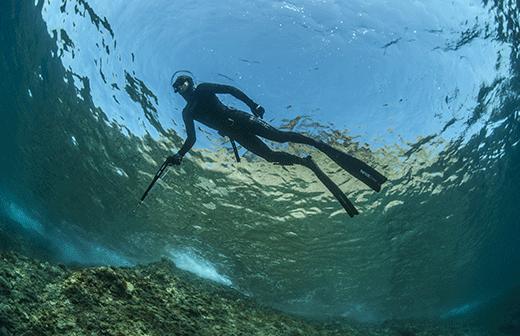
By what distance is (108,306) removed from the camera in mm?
5031

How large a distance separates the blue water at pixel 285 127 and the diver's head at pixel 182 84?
3.05 m

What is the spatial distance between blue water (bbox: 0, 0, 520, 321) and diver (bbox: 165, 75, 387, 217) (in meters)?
3.39

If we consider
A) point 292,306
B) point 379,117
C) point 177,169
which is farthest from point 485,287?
point 177,169

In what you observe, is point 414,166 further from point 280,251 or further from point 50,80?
point 50,80

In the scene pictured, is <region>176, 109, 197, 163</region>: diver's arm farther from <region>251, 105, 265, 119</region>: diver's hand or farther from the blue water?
the blue water

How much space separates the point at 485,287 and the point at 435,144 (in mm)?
22565

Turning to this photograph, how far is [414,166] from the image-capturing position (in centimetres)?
1388

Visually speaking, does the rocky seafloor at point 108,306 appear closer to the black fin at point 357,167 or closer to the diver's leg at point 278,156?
the diver's leg at point 278,156

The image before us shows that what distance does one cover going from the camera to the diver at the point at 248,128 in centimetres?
736

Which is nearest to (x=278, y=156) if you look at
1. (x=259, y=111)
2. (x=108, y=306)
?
(x=259, y=111)

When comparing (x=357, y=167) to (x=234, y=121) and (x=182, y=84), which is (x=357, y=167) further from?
(x=182, y=84)

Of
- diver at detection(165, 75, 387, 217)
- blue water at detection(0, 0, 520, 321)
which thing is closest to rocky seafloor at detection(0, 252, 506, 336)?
diver at detection(165, 75, 387, 217)

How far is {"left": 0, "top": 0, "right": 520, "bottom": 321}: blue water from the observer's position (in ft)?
33.8

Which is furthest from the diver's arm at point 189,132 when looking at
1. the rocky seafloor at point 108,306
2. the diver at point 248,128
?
the rocky seafloor at point 108,306
